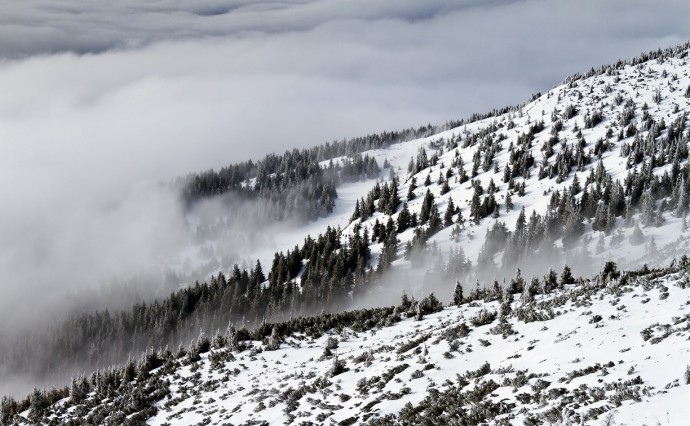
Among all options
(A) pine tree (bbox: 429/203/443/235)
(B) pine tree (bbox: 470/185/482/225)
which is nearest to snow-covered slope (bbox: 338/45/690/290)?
(B) pine tree (bbox: 470/185/482/225)

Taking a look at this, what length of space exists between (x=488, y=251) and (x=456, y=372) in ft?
282

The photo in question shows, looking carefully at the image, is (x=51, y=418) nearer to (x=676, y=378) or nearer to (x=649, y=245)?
(x=676, y=378)

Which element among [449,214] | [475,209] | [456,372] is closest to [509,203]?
[475,209]

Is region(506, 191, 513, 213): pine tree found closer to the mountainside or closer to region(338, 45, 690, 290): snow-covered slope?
the mountainside

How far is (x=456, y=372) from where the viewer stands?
82.4ft

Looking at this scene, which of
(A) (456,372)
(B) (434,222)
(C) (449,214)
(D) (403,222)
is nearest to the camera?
(A) (456,372)

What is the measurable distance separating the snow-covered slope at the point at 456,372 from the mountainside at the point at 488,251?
26 cm

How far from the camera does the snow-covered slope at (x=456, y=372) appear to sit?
16.5 m

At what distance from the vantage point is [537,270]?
309 ft

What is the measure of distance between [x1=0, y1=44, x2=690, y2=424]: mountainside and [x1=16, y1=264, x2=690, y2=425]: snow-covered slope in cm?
26

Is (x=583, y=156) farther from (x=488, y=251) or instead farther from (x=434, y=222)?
(x=434, y=222)

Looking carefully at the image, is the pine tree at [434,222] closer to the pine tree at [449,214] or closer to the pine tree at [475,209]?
the pine tree at [449,214]

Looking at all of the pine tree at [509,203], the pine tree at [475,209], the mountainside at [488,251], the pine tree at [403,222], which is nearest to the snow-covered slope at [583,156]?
the mountainside at [488,251]

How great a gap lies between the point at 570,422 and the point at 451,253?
98615 mm
